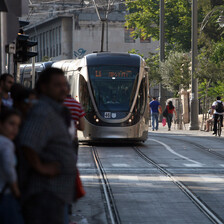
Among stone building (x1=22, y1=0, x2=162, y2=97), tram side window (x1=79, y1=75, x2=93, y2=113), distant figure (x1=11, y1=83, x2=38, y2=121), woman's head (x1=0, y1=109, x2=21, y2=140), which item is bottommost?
tram side window (x1=79, y1=75, x2=93, y2=113)

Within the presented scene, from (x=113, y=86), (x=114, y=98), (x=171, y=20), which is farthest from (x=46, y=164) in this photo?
(x=171, y=20)

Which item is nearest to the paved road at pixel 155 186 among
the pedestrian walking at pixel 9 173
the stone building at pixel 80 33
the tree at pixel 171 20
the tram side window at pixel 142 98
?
the tram side window at pixel 142 98

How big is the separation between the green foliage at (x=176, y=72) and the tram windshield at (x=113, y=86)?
2375 cm

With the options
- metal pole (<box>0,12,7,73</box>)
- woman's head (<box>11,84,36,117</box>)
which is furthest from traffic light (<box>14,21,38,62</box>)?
woman's head (<box>11,84,36,117</box>)

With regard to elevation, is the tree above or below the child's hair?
above

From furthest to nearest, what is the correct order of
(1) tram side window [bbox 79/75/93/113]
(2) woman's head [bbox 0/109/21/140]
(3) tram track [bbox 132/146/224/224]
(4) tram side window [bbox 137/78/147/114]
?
(4) tram side window [bbox 137/78/147/114]
(1) tram side window [bbox 79/75/93/113]
(3) tram track [bbox 132/146/224/224]
(2) woman's head [bbox 0/109/21/140]

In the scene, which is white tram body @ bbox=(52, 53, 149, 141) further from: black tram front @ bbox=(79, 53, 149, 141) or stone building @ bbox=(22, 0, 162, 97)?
stone building @ bbox=(22, 0, 162, 97)

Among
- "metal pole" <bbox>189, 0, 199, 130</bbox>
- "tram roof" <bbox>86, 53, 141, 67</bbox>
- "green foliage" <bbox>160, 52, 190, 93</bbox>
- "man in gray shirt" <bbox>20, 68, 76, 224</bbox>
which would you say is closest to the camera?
"man in gray shirt" <bbox>20, 68, 76, 224</bbox>

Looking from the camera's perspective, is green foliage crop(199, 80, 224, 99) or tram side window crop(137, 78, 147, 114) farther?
green foliage crop(199, 80, 224, 99)

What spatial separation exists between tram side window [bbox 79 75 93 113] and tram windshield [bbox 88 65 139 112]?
0.21 m

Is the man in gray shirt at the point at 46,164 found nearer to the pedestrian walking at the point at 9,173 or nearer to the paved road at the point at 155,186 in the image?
the pedestrian walking at the point at 9,173

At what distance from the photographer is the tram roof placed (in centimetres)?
2453

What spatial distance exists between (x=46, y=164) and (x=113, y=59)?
19.7m

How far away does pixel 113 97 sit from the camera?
24.1 m
